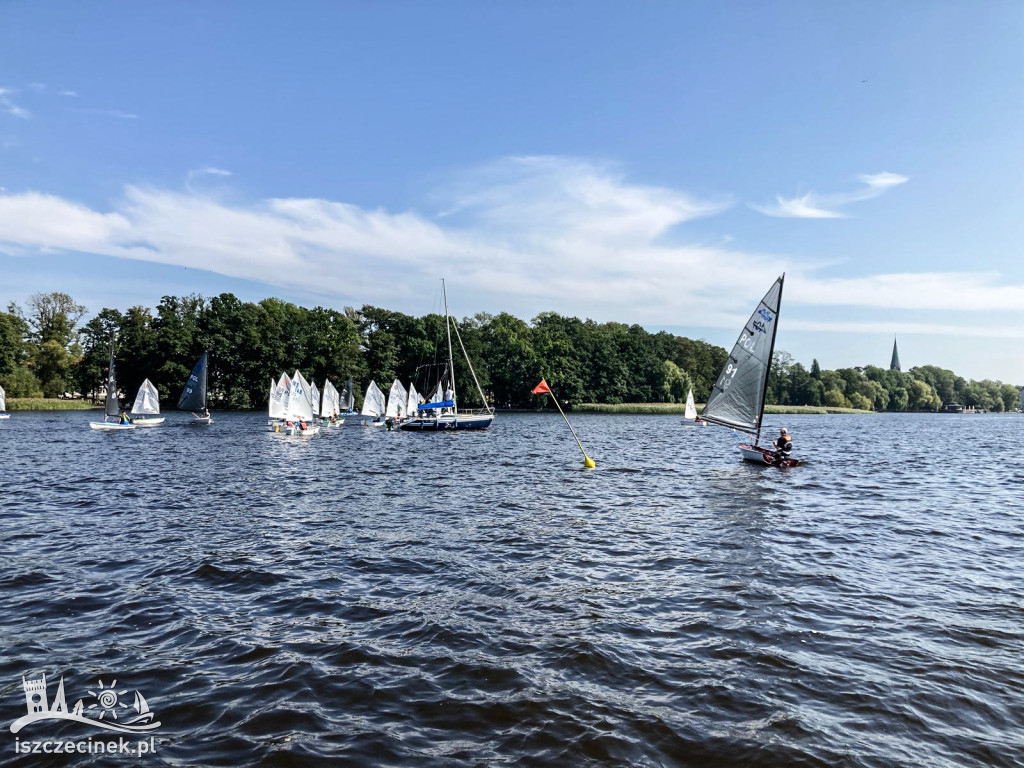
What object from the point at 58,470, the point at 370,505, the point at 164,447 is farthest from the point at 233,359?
the point at 370,505

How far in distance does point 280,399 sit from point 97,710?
55425 millimetres

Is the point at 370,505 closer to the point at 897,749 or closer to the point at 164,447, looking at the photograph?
the point at 897,749

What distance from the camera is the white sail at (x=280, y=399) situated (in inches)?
2277

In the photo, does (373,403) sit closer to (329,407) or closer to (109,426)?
(329,407)

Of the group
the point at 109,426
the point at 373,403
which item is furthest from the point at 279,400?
the point at 373,403

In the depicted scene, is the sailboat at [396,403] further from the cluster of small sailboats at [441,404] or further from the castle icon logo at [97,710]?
the castle icon logo at [97,710]

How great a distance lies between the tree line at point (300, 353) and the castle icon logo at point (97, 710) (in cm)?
8373

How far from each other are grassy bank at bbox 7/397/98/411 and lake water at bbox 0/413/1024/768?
8883 centimetres

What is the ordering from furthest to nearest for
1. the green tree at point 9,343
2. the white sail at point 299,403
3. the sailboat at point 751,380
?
1. the green tree at point 9,343
2. the white sail at point 299,403
3. the sailboat at point 751,380

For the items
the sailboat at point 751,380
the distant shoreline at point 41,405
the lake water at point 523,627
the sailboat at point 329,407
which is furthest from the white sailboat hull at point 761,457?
the distant shoreline at point 41,405

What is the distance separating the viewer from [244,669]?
7551mm

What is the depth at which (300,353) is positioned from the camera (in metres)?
115

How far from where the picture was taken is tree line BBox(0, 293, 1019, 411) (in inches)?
4235

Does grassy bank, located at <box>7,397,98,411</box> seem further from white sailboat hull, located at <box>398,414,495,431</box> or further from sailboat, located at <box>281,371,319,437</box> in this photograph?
white sailboat hull, located at <box>398,414,495,431</box>
